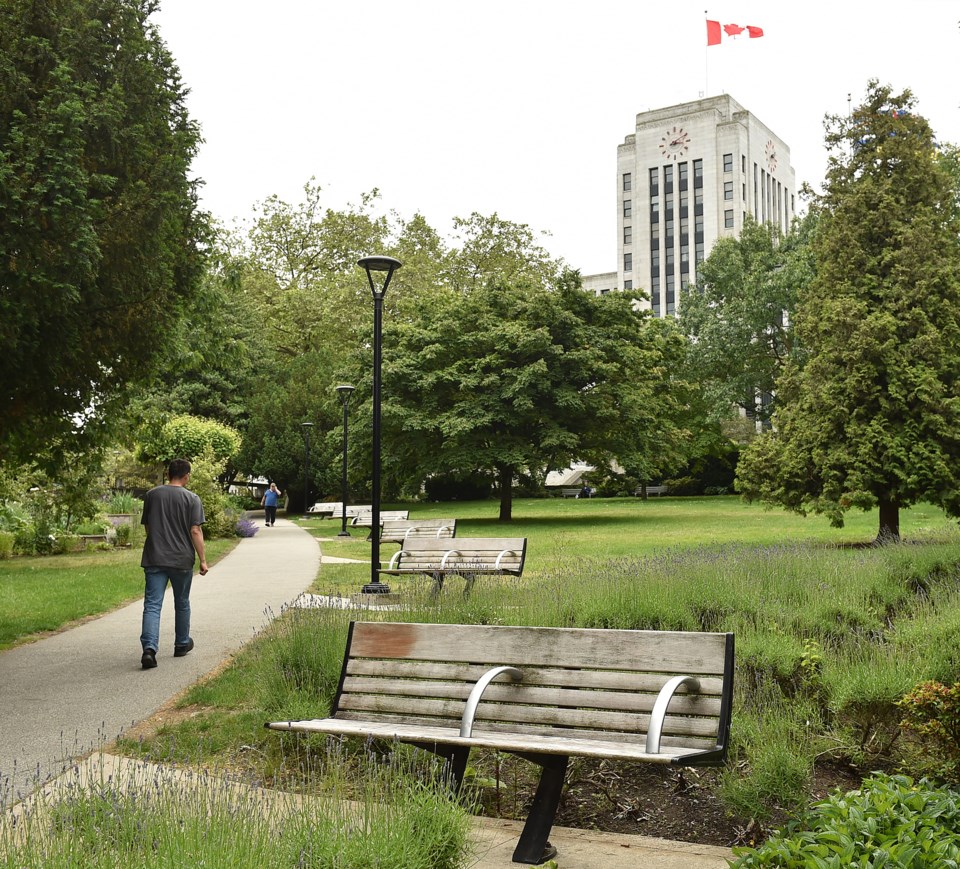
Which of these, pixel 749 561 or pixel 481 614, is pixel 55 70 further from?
pixel 749 561

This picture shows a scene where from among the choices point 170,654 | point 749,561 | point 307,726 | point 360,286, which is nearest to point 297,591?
point 170,654

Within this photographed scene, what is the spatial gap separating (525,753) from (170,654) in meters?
6.28

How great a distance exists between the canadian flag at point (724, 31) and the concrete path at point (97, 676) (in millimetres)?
80722

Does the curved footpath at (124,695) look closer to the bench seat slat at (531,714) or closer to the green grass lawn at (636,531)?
the bench seat slat at (531,714)

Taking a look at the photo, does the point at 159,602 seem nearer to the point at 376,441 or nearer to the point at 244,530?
the point at 376,441

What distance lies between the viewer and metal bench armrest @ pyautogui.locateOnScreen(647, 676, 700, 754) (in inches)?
150

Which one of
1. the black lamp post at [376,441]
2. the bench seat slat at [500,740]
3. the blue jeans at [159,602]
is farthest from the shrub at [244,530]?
the bench seat slat at [500,740]

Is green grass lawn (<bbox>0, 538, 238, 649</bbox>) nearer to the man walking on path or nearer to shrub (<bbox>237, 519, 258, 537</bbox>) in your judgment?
the man walking on path

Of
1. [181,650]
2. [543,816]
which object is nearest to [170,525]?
[181,650]

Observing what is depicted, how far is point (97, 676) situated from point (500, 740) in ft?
17.8

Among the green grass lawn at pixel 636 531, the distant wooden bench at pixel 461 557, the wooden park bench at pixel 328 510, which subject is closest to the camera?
the distant wooden bench at pixel 461 557

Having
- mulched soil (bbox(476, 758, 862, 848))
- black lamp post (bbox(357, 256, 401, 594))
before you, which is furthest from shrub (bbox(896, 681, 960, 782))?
black lamp post (bbox(357, 256, 401, 594))

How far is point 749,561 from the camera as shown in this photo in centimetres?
1070

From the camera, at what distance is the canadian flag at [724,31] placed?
272 feet
